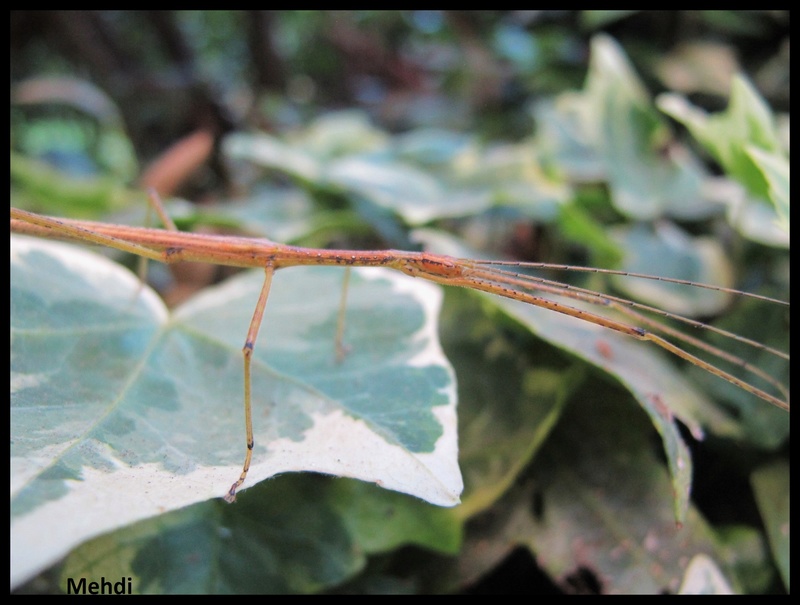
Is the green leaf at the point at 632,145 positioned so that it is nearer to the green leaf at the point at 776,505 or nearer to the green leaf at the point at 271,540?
the green leaf at the point at 776,505

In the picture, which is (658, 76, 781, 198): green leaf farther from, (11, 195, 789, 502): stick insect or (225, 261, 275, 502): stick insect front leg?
(225, 261, 275, 502): stick insect front leg

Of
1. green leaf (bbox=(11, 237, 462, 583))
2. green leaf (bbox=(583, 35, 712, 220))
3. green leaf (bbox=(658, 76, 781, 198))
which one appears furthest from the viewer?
green leaf (bbox=(583, 35, 712, 220))

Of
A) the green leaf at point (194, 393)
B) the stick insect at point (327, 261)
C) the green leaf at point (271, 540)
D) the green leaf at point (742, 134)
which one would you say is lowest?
the green leaf at point (271, 540)

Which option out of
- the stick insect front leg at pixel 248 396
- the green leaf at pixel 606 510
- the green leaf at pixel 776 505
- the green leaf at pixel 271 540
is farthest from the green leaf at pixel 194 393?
the green leaf at pixel 776 505

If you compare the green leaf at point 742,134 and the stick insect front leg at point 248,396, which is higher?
the green leaf at point 742,134

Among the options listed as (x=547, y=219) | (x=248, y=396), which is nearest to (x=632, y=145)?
(x=547, y=219)

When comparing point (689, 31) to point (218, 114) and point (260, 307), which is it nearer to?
point (218, 114)

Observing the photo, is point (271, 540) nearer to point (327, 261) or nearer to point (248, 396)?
point (248, 396)

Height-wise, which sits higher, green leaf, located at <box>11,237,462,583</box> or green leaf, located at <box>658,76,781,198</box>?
green leaf, located at <box>658,76,781,198</box>

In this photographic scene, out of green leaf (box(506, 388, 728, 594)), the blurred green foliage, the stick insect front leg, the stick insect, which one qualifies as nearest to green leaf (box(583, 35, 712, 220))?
the blurred green foliage
